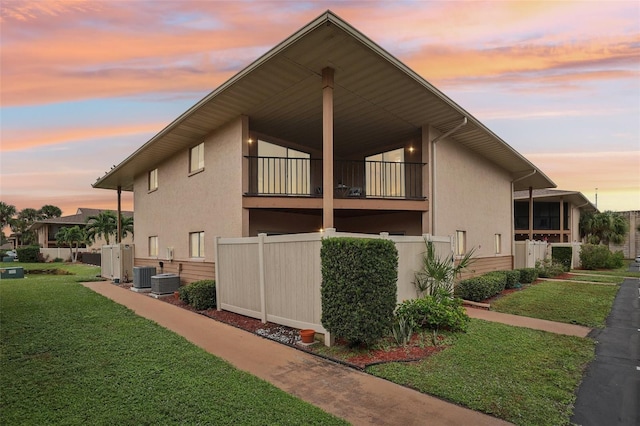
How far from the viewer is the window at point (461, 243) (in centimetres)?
1302

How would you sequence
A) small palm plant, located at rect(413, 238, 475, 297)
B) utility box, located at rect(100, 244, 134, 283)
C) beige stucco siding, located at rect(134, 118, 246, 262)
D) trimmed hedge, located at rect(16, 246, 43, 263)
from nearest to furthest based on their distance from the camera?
1. small palm plant, located at rect(413, 238, 475, 297)
2. beige stucco siding, located at rect(134, 118, 246, 262)
3. utility box, located at rect(100, 244, 134, 283)
4. trimmed hedge, located at rect(16, 246, 43, 263)

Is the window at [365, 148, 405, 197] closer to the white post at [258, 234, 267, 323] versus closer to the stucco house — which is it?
the stucco house

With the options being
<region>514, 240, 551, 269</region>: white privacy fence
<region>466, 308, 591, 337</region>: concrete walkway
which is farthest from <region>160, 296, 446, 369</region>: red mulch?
<region>514, 240, 551, 269</region>: white privacy fence

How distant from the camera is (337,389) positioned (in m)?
4.57

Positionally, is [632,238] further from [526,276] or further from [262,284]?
[262,284]

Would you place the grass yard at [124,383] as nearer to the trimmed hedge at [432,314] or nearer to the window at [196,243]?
the trimmed hedge at [432,314]

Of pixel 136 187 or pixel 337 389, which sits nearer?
pixel 337 389

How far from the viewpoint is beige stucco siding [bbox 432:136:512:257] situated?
39.4 feet

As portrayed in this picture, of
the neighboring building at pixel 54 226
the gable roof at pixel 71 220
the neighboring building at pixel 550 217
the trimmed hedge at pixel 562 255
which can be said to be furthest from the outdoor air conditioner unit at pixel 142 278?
the gable roof at pixel 71 220

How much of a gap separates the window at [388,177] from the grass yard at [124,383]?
28.4 feet

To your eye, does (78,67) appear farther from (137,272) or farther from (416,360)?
(416,360)

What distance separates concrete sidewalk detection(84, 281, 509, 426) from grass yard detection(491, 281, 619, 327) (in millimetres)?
6225

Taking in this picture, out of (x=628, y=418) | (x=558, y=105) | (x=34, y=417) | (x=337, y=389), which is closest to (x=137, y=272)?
(x=34, y=417)

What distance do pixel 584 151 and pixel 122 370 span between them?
73.7ft
